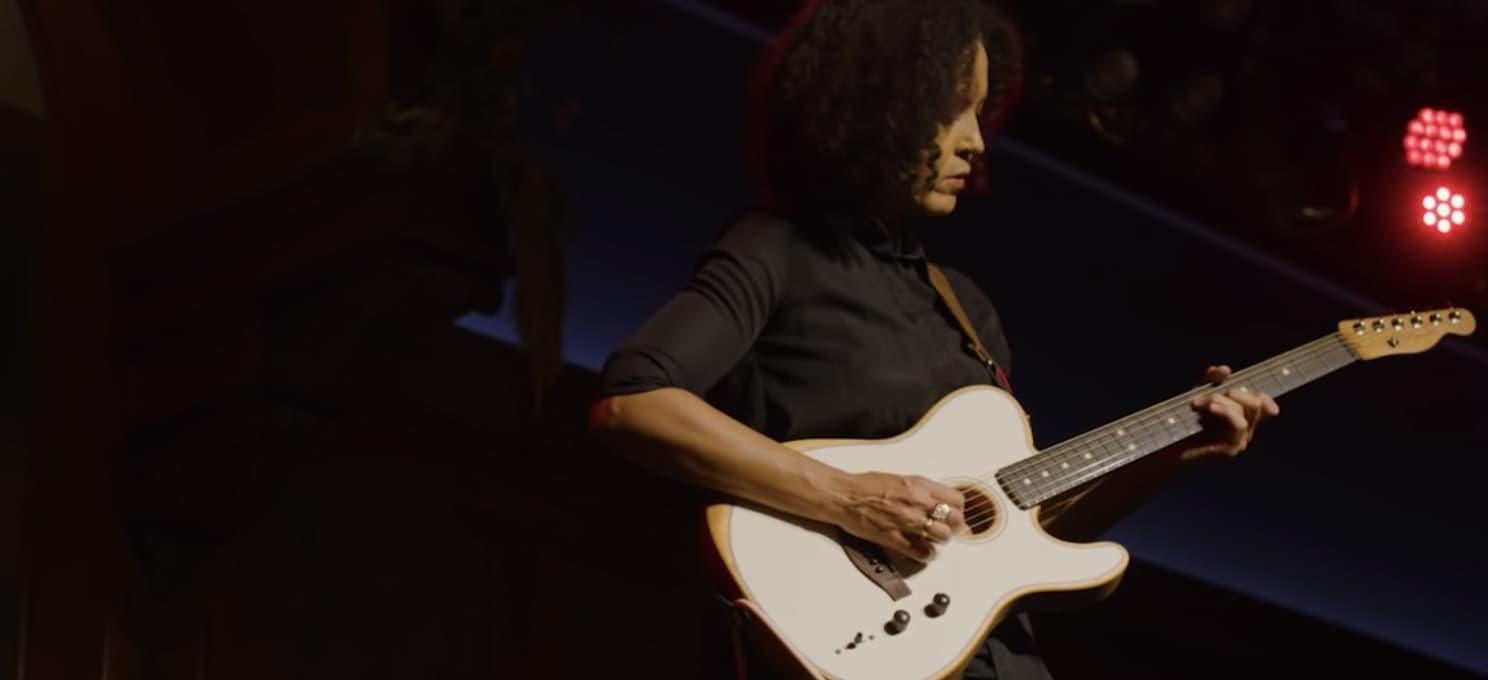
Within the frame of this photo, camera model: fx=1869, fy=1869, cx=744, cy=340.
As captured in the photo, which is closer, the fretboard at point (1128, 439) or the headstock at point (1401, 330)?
the fretboard at point (1128, 439)

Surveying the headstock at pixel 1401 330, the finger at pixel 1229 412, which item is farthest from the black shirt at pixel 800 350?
the headstock at pixel 1401 330

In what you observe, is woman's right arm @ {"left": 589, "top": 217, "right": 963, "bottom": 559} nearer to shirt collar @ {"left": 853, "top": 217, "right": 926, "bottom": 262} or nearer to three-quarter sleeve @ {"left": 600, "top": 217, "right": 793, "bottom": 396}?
three-quarter sleeve @ {"left": 600, "top": 217, "right": 793, "bottom": 396}

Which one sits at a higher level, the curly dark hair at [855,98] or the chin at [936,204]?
the curly dark hair at [855,98]

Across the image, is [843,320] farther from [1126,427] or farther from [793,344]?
[1126,427]

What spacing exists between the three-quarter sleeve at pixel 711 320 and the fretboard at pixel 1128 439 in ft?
1.07

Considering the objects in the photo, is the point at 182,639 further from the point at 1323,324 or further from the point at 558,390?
the point at 1323,324

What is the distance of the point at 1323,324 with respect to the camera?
14.0 ft

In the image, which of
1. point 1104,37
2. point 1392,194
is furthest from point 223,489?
point 1392,194

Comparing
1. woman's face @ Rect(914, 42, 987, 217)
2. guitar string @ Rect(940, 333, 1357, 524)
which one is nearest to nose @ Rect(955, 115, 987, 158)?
woman's face @ Rect(914, 42, 987, 217)

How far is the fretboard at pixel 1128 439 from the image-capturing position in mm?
2039

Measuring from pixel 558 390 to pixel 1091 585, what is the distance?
1355 millimetres

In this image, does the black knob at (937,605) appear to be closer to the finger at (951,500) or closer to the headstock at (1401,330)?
the finger at (951,500)

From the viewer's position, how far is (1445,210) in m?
3.49

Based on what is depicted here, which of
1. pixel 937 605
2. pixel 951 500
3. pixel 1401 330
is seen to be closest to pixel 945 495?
pixel 951 500
